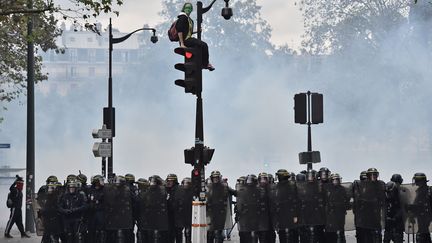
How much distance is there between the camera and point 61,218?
20.7 metres

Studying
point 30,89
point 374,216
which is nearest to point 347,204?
point 374,216

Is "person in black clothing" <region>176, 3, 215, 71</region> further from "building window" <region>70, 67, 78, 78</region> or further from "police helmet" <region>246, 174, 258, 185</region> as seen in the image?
"building window" <region>70, 67, 78, 78</region>

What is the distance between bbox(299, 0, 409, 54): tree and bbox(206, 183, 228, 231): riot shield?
4165cm

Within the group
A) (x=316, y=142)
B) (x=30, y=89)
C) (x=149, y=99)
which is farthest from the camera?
(x=149, y=99)

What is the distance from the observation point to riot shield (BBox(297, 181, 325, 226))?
66.6 feet

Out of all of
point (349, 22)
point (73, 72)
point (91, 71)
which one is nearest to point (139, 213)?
point (349, 22)

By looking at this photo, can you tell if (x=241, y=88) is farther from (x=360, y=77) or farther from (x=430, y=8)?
(x=430, y=8)

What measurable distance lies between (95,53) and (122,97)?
3160 inches

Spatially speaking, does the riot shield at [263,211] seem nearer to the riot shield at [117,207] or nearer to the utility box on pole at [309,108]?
the riot shield at [117,207]

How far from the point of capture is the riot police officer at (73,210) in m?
20.3

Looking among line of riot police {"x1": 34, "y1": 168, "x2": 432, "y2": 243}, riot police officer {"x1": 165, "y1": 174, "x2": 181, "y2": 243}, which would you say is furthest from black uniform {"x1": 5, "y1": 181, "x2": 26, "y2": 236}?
riot police officer {"x1": 165, "y1": 174, "x2": 181, "y2": 243}

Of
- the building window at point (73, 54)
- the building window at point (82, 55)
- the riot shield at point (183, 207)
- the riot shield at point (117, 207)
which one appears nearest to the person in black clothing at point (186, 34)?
the riot shield at point (183, 207)

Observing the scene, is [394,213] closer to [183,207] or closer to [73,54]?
[183,207]

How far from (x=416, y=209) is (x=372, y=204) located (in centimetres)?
82
